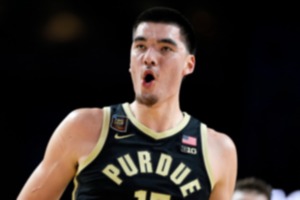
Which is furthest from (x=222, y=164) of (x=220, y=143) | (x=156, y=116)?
(x=156, y=116)

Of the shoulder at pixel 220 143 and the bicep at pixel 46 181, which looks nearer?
the bicep at pixel 46 181

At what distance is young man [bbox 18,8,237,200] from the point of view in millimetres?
2492

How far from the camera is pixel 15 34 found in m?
5.45

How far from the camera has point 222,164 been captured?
8.90 ft

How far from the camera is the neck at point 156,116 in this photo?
107 inches

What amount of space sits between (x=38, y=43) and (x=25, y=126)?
28.9 inches

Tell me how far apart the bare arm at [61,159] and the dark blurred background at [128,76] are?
261cm

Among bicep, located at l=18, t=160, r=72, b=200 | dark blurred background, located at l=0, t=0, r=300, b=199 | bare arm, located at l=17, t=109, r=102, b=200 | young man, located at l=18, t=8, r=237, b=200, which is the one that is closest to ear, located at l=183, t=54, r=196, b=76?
young man, located at l=18, t=8, r=237, b=200

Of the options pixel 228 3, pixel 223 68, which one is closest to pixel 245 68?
pixel 223 68

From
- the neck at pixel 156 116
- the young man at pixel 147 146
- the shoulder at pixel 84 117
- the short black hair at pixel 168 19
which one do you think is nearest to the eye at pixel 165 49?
the young man at pixel 147 146

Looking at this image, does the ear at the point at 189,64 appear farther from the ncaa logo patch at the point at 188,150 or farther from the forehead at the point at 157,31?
the ncaa logo patch at the point at 188,150

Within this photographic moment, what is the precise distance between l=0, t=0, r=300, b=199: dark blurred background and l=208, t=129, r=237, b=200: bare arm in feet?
7.79

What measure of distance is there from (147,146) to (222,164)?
1.16ft

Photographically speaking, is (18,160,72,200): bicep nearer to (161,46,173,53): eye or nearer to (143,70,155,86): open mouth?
(143,70,155,86): open mouth
